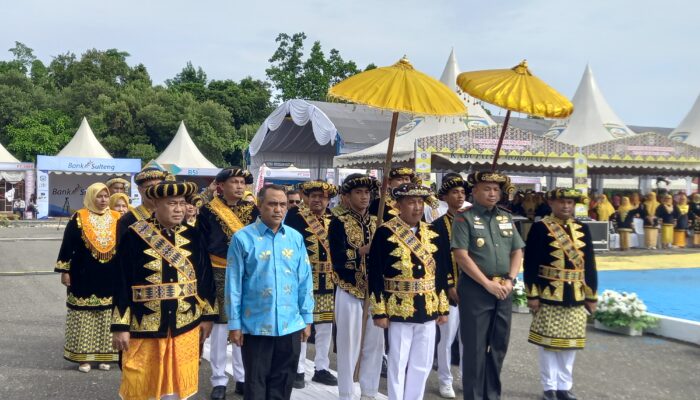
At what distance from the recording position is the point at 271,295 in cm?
411

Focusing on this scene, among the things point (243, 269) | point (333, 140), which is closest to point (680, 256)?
point (333, 140)

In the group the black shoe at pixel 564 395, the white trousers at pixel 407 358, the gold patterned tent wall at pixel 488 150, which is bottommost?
the black shoe at pixel 564 395

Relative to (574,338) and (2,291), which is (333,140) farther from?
(574,338)

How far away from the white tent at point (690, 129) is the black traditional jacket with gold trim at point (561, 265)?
19684mm

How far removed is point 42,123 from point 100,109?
4506 mm

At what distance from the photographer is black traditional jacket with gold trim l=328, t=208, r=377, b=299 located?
542 cm

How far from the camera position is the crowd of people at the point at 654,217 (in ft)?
62.9

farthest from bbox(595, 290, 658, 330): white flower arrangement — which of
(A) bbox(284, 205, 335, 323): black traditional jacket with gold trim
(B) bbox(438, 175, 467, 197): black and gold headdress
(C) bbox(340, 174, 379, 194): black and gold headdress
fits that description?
(C) bbox(340, 174, 379, 194): black and gold headdress

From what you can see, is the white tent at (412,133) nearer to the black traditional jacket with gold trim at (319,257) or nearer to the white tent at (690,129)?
the white tent at (690,129)

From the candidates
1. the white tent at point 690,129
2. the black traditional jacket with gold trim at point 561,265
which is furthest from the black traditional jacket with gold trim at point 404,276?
the white tent at point 690,129

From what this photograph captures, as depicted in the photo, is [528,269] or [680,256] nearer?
[528,269]

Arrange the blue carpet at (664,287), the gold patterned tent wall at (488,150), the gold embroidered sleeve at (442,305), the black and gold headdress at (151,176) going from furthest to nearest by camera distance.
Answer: the gold patterned tent wall at (488,150)
the blue carpet at (664,287)
the black and gold headdress at (151,176)
the gold embroidered sleeve at (442,305)

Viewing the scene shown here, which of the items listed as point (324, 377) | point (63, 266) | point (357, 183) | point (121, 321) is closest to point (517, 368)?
point (324, 377)

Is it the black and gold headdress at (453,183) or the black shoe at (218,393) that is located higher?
the black and gold headdress at (453,183)
